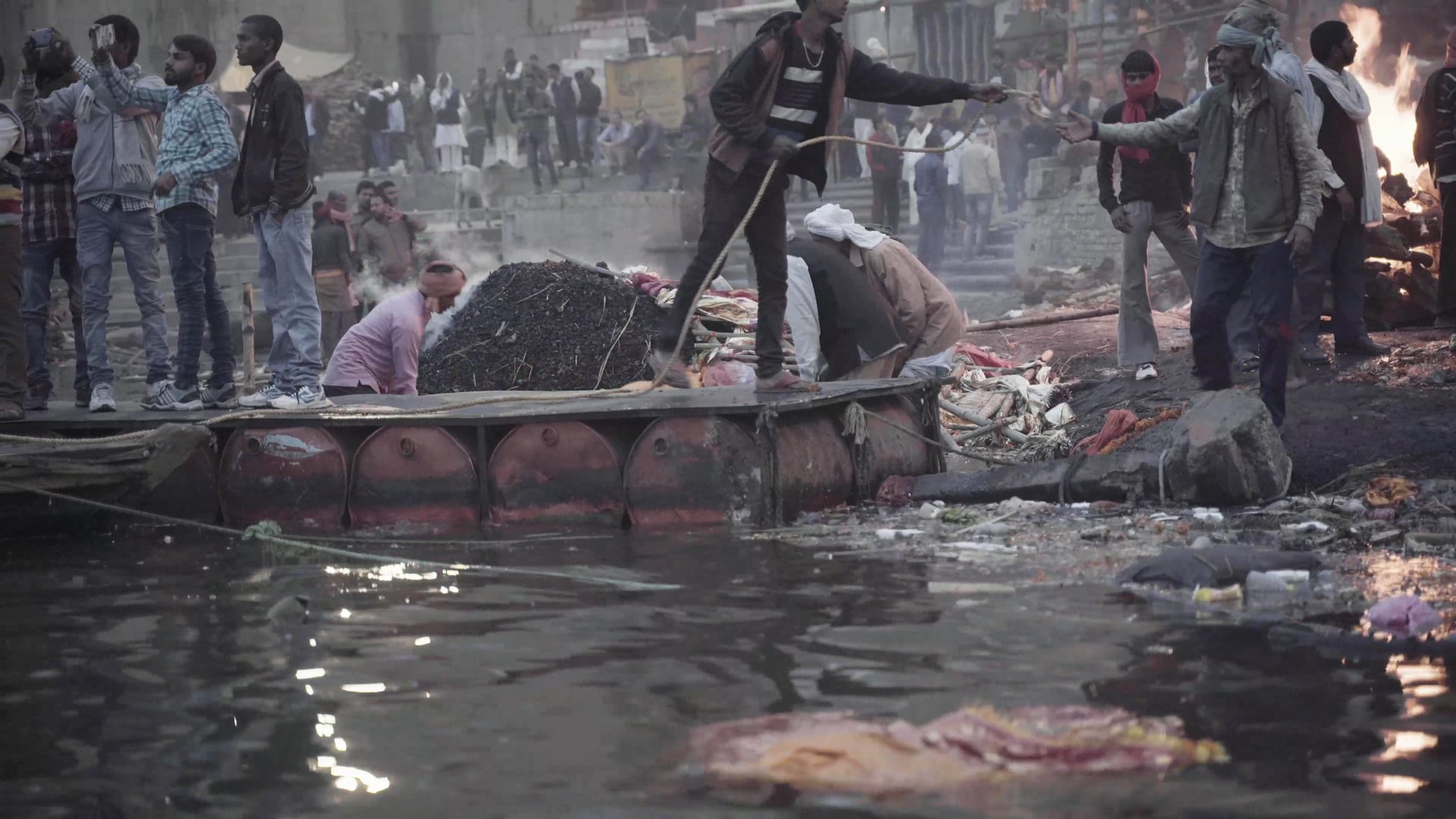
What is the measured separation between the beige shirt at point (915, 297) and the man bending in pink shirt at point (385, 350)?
2500 millimetres

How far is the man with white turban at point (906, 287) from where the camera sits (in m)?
9.80

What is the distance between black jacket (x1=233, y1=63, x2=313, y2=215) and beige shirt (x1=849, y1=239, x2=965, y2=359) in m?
3.37

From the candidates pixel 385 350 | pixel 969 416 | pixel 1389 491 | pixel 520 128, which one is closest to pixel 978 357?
pixel 969 416

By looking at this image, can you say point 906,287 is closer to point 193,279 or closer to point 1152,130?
point 1152,130

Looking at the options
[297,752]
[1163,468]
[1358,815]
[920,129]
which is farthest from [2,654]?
[920,129]

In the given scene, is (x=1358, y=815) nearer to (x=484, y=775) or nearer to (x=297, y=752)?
(x=484, y=775)

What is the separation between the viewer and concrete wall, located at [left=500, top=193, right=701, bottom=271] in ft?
89.1

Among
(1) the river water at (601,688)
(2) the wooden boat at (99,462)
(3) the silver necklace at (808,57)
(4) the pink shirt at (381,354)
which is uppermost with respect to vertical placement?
(3) the silver necklace at (808,57)

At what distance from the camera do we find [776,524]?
7.69 meters

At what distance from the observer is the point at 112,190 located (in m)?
8.52

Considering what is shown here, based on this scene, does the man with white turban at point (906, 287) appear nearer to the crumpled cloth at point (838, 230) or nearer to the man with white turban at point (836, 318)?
the crumpled cloth at point (838, 230)

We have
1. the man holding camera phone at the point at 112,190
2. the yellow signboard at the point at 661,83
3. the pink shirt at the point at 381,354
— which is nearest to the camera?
the man holding camera phone at the point at 112,190

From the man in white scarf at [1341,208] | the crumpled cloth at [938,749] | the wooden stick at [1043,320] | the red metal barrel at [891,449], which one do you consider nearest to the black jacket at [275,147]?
the red metal barrel at [891,449]

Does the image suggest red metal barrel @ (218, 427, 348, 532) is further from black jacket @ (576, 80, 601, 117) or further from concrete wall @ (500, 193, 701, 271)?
black jacket @ (576, 80, 601, 117)
